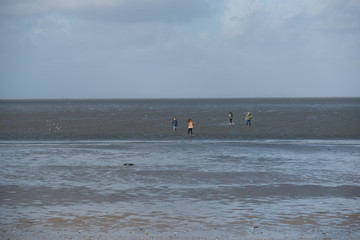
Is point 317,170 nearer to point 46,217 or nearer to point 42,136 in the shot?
point 46,217

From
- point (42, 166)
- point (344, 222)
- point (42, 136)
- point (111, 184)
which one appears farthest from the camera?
point (42, 136)

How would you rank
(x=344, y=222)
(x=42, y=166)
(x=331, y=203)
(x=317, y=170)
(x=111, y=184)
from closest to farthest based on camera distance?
(x=344, y=222)
(x=331, y=203)
(x=111, y=184)
(x=317, y=170)
(x=42, y=166)

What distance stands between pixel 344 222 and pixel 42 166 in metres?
15.4

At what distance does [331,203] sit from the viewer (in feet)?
48.1

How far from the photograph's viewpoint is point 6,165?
23500 millimetres

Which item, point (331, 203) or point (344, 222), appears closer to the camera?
point (344, 222)

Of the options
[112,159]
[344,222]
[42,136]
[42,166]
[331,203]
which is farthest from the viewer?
[42,136]

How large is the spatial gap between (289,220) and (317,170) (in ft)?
32.4

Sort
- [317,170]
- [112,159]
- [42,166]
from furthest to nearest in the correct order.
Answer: [112,159]
[42,166]
[317,170]

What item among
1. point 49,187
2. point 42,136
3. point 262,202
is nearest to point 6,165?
point 49,187

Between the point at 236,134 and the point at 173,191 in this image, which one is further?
the point at 236,134

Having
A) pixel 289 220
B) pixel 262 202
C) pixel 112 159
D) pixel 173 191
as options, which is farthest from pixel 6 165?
pixel 289 220

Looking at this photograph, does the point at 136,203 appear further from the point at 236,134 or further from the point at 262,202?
the point at 236,134

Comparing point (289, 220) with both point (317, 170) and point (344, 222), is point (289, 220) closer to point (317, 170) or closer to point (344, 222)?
point (344, 222)
